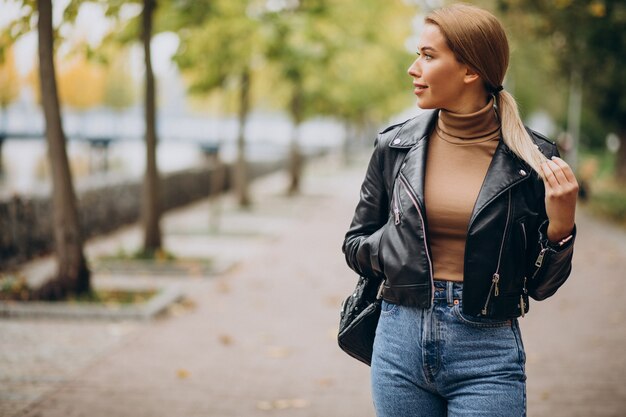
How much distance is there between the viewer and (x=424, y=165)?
247 centimetres

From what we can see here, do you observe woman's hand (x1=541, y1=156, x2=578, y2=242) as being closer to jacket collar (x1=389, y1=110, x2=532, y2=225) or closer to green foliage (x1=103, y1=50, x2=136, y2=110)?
jacket collar (x1=389, y1=110, x2=532, y2=225)

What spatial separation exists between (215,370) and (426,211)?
4153 millimetres

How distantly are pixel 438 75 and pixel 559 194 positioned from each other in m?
0.50

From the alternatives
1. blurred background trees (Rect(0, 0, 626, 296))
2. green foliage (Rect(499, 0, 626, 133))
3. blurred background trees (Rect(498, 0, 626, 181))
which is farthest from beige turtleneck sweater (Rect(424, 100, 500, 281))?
green foliage (Rect(499, 0, 626, 133))

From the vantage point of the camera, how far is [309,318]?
8.23 metres

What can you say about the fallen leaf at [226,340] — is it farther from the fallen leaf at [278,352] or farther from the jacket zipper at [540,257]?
the jacket zipper at [540,257]

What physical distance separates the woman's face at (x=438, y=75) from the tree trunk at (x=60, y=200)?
6.59 metres

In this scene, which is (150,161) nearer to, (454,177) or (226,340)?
(226,340)

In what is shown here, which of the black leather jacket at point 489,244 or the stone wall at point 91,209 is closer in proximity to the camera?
the black leather jacket at point 489,244

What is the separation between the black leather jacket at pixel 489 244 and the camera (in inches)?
92.4

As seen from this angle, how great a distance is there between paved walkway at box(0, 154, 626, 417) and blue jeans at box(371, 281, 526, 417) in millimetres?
2862

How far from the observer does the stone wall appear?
1069 cm

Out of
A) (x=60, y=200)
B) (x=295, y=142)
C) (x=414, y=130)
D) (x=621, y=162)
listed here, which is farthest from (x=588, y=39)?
(x=414, y=130)

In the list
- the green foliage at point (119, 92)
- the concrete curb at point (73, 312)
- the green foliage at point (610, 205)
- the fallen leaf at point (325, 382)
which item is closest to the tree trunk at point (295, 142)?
the green foliage at point (610, 205)
